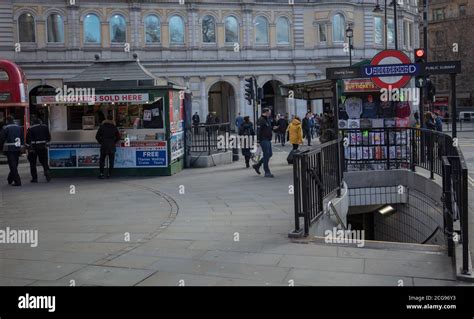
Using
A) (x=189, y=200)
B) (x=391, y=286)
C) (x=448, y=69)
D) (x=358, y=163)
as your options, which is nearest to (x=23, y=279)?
(x=391, y=286)

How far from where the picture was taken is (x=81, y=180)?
1623 centimetres

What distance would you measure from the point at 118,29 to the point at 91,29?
6.63 ft

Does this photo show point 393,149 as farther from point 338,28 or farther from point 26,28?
point 338,28

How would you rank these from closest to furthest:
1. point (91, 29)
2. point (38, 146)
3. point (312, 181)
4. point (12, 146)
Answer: point (312, 181), point (12, 146), point (38, 146), point (91, 29)

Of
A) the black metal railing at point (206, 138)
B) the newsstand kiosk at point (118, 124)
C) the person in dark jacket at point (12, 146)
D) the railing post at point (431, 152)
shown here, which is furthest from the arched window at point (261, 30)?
the railing post at point (431, 152)

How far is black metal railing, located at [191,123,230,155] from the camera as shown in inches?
783

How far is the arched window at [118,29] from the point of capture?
45.4 metres

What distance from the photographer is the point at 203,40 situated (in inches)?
1879

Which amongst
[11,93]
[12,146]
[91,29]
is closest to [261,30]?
[91,29]

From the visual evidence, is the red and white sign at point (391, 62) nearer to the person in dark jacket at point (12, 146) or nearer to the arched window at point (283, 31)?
the person in dark jacket at point (12, 146)

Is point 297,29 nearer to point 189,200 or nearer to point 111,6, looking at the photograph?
point 111,6

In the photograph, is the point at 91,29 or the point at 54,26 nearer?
the point at 54,26

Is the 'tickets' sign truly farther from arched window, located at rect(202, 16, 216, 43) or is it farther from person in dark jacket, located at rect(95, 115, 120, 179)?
arched window, located at rect(202, 16, 216, 43)

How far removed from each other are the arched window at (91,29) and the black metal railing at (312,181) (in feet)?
123
